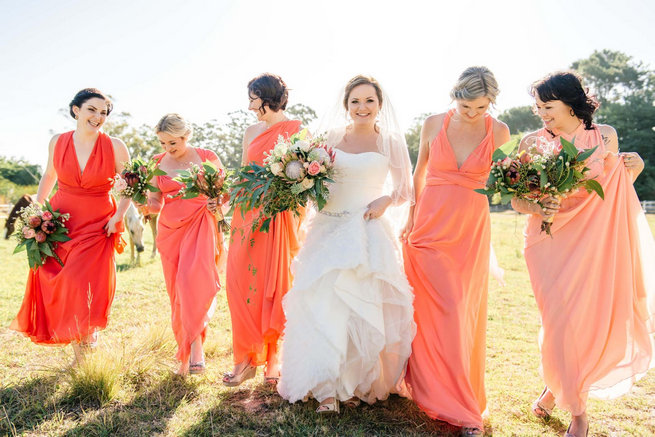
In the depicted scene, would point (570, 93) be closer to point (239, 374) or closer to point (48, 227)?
point (239, 374)

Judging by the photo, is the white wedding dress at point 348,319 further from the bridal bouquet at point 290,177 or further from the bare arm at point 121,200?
the bare arm at point 121,200

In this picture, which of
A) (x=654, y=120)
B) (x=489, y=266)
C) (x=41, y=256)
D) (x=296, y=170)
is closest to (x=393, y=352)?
(x=489, y=266)

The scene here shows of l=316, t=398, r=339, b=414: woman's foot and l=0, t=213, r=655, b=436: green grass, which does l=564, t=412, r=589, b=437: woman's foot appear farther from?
l=316, t=398, r=339, b=414: woman's foot

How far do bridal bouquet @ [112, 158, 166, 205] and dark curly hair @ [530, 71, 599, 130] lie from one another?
159 inches

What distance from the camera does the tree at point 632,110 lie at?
145 feet

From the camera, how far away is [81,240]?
556 cm

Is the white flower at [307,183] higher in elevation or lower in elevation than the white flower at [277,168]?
lower

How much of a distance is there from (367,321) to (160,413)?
205 centimetres

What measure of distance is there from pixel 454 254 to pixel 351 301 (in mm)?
1067

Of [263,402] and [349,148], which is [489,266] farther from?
[263,402]

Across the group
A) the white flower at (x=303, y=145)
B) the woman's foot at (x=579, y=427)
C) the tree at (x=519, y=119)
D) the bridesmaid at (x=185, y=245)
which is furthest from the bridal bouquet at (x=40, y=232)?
the tree at (x=519, y=119)

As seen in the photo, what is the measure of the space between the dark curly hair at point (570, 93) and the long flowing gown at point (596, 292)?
6.1 inches

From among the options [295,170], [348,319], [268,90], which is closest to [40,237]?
[268,90]

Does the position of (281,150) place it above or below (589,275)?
above
